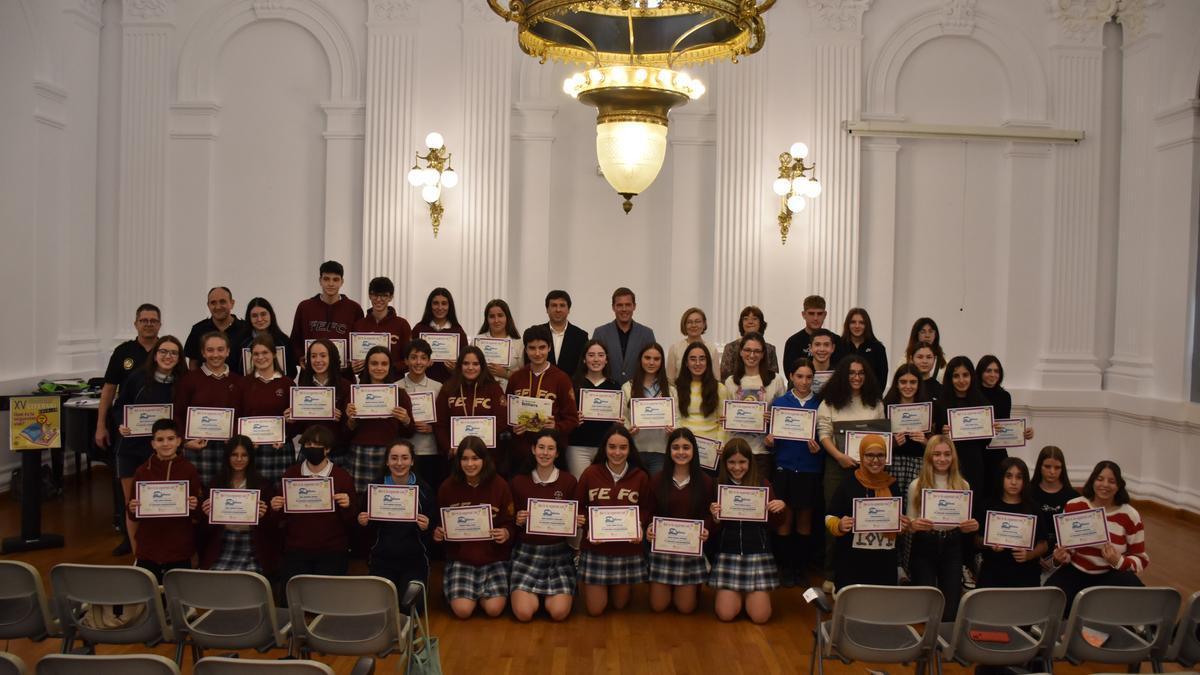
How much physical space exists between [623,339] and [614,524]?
78.3 inches

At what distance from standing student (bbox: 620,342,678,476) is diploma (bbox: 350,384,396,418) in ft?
5.24

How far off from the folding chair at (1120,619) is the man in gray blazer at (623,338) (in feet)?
12.7

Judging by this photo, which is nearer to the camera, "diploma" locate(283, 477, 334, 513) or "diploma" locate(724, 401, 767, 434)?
"diploma" locate(283, 477, 334, 513)

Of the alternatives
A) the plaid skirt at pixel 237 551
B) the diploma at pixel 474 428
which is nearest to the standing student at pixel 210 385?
the plaid skirt at pixel 237 551

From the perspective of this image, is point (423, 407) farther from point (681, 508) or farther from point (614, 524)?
point (681, 508)

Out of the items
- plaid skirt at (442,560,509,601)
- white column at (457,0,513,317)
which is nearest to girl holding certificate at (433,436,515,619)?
plaid skirt at (442,560,509,601)

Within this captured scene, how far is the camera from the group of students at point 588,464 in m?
6.27

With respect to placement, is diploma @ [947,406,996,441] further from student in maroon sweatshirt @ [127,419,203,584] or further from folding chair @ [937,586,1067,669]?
student in maroon sweatshirt @ [127,419,203,584]

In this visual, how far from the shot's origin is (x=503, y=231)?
34.4 feet

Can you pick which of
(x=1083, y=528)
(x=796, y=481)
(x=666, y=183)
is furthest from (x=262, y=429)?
(x=666, y=183)

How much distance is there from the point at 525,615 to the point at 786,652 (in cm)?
162

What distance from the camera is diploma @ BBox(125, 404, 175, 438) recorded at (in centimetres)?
682

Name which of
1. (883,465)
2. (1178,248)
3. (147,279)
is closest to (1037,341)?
(1178,248)

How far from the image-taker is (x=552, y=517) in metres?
6.38
